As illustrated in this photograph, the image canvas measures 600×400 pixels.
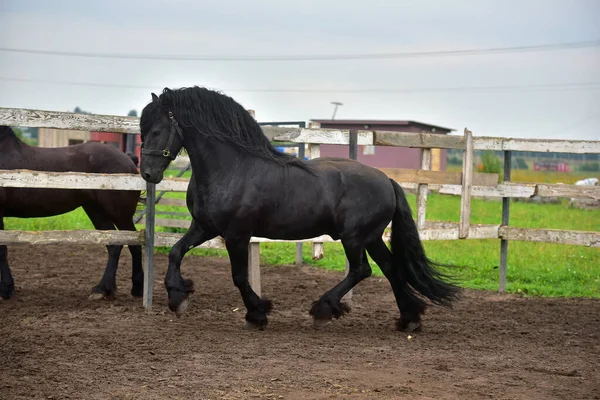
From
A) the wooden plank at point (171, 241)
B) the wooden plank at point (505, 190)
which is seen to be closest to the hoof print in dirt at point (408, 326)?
the wooden plank at point (171, 241)

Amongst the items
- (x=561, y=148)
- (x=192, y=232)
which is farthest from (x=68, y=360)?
(x=561, y=148)

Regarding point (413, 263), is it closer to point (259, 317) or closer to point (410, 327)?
point (410, 327)

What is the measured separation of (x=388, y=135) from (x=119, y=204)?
3.03 metres

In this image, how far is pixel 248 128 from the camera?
6566 millimetres

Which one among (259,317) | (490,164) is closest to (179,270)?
(259,317)

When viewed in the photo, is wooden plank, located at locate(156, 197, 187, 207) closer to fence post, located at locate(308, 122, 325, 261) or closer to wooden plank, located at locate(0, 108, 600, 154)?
fence post, located at locate(308, 122, 325, 261)

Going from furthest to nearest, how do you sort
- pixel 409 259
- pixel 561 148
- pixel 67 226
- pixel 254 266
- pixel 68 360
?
pixel 67 226 < pixel 561 148 < pixel 254 266 < pixel 409 259 < pixel 68 360

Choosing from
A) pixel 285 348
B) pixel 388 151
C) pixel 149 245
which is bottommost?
pixel 285 348

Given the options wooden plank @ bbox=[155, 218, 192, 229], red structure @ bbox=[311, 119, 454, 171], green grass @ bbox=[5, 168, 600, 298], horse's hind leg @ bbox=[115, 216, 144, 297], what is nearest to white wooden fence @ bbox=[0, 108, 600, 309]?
horse's hind leg @ bbox=[115, 216, 144, 297]

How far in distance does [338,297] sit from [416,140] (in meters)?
2.48

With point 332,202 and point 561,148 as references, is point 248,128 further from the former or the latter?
point 561,148

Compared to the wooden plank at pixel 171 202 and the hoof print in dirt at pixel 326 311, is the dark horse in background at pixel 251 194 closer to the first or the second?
the hoof print in dirt at pixel 326 311

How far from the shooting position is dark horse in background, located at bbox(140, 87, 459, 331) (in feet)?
20.7

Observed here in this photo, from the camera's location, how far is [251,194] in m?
6.36
